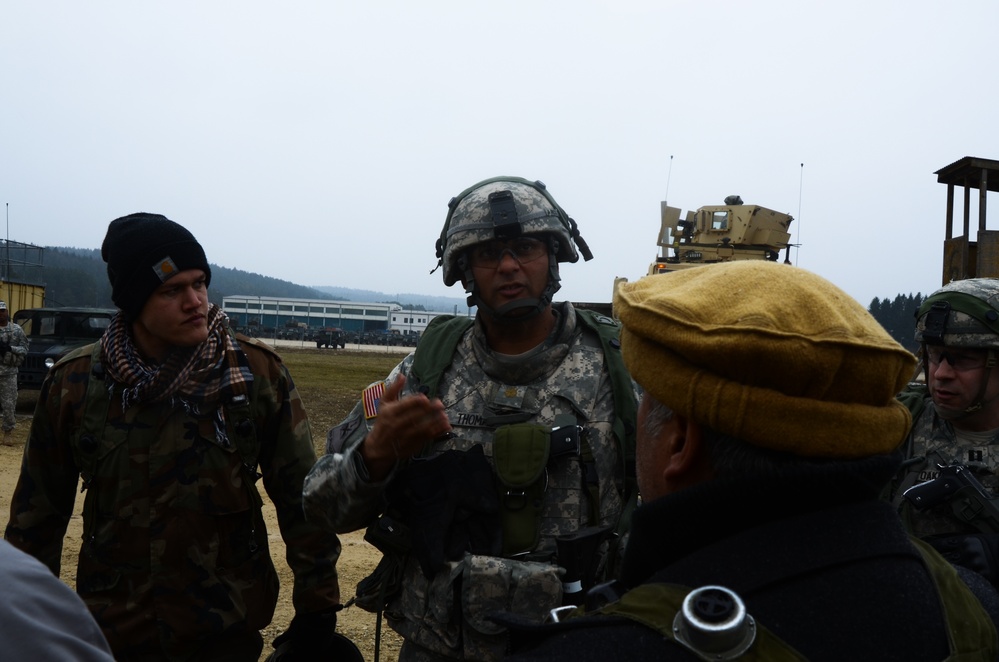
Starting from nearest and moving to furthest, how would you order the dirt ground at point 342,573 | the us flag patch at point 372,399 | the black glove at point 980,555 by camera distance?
the black glove at point 980,555
the us flag patch at point 372,399
the dirt ground at point 342,573

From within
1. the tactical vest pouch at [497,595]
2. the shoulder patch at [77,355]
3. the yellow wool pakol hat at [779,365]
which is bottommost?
the tactical vest pouch at [497,595]

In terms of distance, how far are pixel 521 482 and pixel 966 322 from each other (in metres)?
1.95

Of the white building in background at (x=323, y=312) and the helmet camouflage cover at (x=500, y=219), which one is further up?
the helmet camouflage cover at (x=500, y=219)

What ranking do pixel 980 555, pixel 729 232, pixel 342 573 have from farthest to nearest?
pixel 729 232, pixel 342 573, pixel 980 555

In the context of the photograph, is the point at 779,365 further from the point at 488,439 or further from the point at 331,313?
the point at 331,313

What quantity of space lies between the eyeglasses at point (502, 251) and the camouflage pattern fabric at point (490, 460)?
23 centimetres

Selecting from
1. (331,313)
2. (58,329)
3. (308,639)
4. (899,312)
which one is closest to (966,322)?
(308,639)

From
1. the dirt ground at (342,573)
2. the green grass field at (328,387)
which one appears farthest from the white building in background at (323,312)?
the dirt ground at (342,573)

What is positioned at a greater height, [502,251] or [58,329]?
[502,251]

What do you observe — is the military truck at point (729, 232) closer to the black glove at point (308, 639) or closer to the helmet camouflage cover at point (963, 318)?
the helmet camouflage cover at point (963, 318)

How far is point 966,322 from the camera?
337 cm

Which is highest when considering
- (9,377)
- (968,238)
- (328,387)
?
(968,238)

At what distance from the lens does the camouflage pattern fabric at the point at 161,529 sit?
2.91 m

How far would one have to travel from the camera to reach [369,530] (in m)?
2.81
